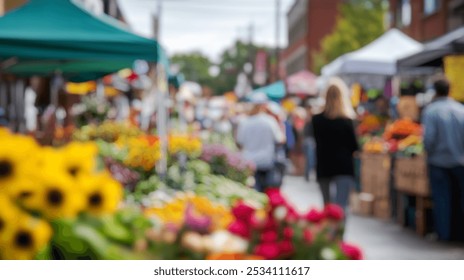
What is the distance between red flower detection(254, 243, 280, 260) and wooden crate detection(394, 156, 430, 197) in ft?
24.2

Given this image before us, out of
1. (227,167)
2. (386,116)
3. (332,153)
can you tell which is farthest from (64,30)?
(386,116)

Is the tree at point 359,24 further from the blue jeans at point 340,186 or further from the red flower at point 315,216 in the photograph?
the red flower at point 315,216

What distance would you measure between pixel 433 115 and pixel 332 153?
1626mm

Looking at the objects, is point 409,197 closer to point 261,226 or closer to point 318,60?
point 261,226

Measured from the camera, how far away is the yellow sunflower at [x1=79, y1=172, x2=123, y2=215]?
142 cm

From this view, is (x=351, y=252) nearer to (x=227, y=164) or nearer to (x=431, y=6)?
(x=227, y=164)

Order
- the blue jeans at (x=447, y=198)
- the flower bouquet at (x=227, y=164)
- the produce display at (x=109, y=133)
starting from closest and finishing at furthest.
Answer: the blue jeans at (x=447, y=198)
the flower bouquet at (x=227, y=164)
the produce display at (x=109, y=133)

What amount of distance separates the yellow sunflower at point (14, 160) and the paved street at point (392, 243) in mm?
6097

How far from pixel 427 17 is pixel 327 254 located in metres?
25.3

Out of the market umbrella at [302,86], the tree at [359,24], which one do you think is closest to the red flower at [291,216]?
the market umbrella at [302,86]

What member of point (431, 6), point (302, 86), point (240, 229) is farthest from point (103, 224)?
point (302, 86)

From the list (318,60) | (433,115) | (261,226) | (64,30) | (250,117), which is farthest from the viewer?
(318,60)

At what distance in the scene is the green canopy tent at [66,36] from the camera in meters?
5.73

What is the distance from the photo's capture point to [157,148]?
7.25m
